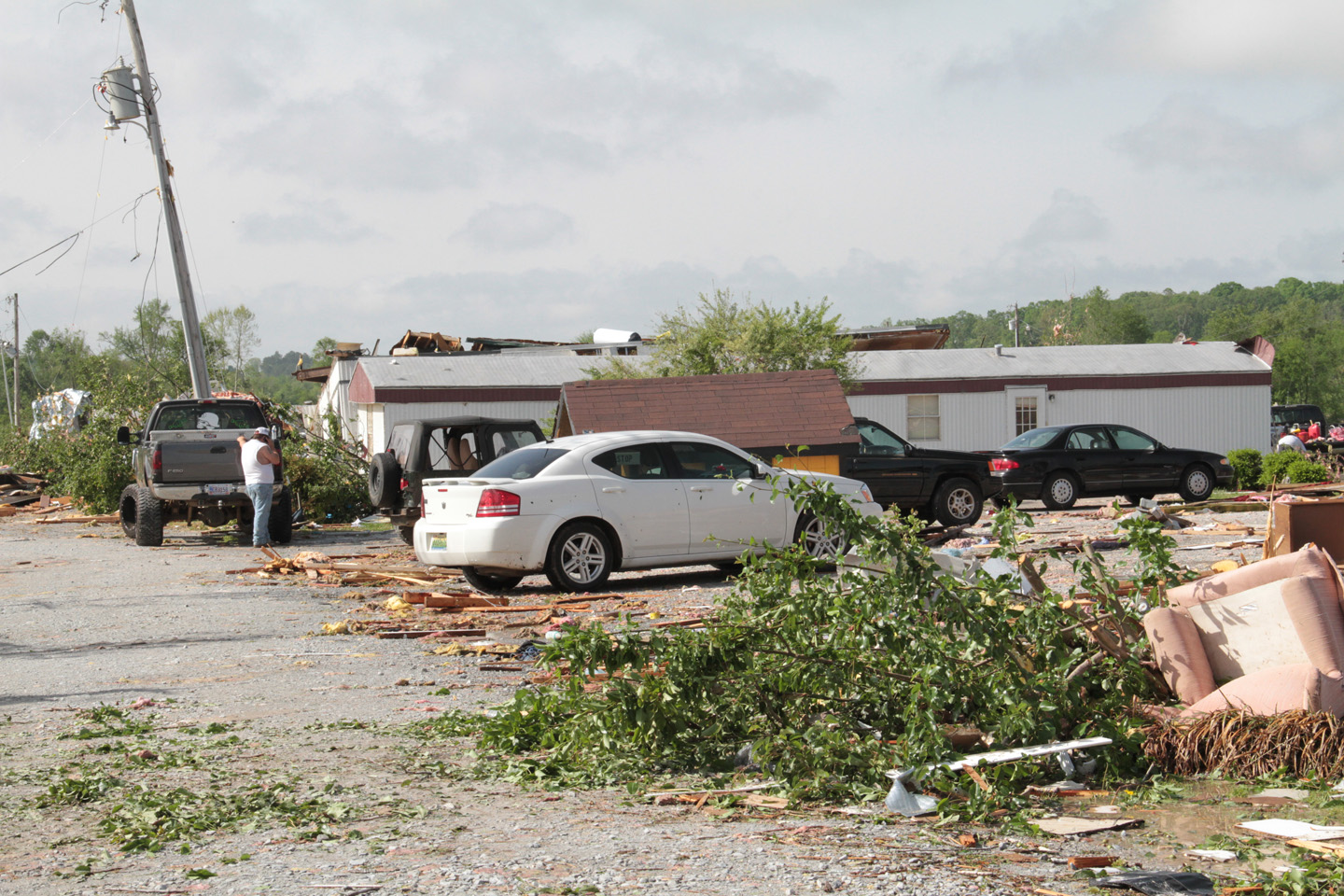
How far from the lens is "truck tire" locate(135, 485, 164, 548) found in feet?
61.6

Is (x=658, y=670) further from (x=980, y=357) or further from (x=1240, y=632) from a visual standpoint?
(x=980, y=357)

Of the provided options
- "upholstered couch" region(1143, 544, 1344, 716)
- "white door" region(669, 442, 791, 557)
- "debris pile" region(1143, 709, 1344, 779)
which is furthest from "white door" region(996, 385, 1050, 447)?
"debris pile" region(1143, 709, 1344, 779)

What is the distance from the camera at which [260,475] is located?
1794 cm

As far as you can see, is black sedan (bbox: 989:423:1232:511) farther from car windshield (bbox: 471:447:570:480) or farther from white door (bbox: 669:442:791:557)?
car windshield (bbox: 471:447:570:480)

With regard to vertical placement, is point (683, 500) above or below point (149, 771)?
above

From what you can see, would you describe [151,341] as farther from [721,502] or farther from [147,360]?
[721,502]

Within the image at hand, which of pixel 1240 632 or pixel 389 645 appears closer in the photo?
pixel 1240 632

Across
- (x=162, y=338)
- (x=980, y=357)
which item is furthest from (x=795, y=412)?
(x=162, y=338)

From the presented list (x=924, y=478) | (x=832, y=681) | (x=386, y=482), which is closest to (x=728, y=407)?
(x=924, y=478)

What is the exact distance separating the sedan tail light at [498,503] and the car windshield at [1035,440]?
12422 millimetres

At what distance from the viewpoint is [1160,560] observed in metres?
6.54

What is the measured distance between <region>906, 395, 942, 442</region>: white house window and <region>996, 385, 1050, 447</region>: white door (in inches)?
70.5

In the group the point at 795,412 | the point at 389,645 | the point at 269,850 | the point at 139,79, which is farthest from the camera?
the point at 139,79

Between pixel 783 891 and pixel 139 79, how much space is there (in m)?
24.2
